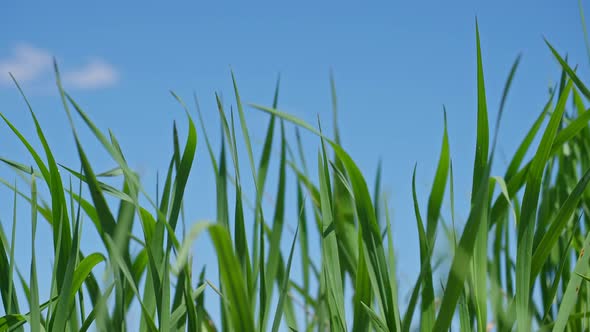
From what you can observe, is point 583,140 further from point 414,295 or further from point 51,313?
point 51,313

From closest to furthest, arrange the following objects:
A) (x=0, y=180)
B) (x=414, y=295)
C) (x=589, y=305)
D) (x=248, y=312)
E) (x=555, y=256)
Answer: (x=248, y=312) → (x=414, y=295) → (x=0, y=180) → (x=589, y=305) → (x=555, y=256)

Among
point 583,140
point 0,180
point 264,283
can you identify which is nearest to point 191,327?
point 264,283

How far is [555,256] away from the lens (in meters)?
1.09

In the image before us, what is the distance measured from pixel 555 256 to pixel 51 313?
2.66ft

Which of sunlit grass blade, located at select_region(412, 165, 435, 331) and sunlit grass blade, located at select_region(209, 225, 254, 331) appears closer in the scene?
sunlit grass blade, located at select_region(209, 225, 254, 331)

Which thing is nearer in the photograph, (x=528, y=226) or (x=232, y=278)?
(x=232, y=278)

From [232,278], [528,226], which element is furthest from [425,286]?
[232,278]

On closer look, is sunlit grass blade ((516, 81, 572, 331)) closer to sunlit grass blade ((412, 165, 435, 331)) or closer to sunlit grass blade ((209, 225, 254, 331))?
sunlit grass blade ((412, 165, 435, 331))

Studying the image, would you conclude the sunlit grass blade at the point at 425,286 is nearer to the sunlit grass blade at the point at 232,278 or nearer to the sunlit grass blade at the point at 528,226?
the sunlit grass blade at the point at 528,226

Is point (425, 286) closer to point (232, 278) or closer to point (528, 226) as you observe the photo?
point (528, 226)

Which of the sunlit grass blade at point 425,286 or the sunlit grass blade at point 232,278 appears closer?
the sunlit grass blade at point 232,278

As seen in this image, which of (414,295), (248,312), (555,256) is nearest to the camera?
(248,312)

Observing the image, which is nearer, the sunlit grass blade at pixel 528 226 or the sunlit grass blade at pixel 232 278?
the sunlit grass blade at pixel 232 278

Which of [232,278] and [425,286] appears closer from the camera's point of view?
[232,278]
